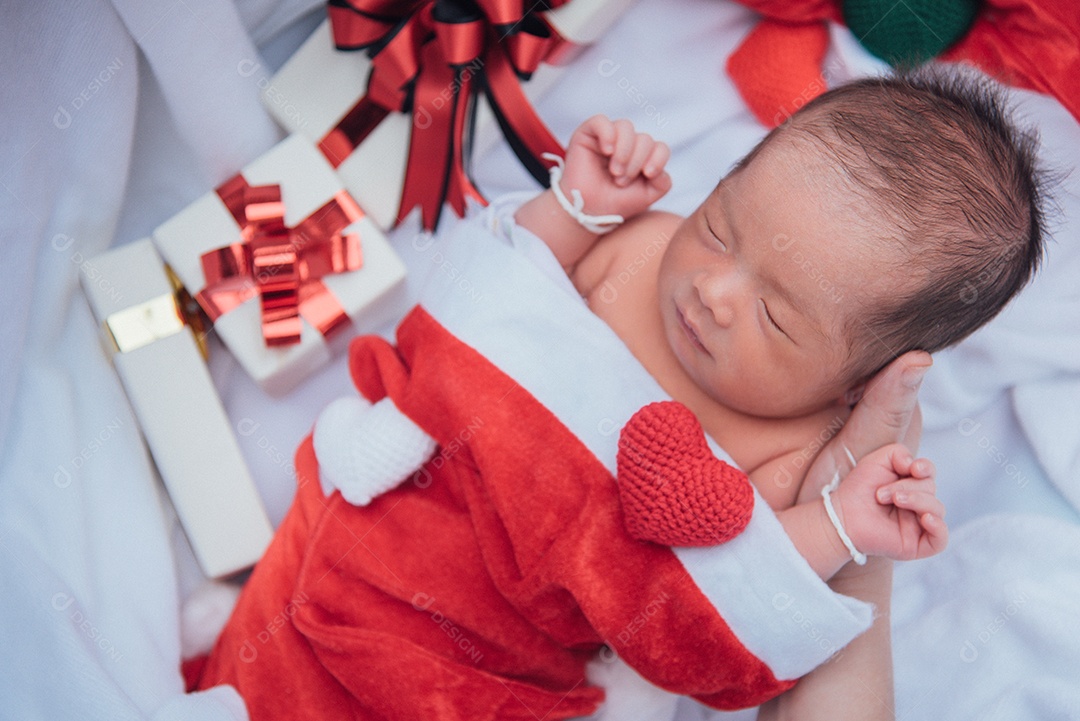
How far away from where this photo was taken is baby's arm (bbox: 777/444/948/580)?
931 mm

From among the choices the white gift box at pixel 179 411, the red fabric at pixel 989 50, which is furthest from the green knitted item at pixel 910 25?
the white gift box at pixel 179 411

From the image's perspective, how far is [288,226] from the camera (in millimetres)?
1283

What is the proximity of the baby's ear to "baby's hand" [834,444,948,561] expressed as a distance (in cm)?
12

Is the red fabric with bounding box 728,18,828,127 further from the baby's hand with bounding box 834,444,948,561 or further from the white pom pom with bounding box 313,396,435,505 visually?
the white pom pom with bounding box 313,396,435,505

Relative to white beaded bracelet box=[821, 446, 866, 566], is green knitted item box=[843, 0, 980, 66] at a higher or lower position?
higher

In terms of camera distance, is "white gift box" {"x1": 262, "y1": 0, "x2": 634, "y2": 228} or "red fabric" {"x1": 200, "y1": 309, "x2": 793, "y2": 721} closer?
"red fabric" {"x1": 200, "y1": 309, "x2": 793, "y2": 721}

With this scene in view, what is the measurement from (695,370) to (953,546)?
53 centimetres

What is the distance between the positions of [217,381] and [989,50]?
127 centimetres

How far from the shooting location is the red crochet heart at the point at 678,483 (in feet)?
2.98

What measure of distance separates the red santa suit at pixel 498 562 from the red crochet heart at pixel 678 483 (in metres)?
0.06

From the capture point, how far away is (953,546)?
125cm

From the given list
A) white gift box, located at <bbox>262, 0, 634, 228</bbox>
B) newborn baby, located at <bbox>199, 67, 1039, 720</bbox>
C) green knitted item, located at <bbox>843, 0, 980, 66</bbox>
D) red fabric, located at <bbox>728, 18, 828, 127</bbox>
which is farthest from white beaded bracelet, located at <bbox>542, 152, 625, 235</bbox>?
green knitted item, located at <bbox>843, 0, 980, 66</bbox>

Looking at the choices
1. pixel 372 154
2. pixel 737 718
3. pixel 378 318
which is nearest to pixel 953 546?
pixel 737 718

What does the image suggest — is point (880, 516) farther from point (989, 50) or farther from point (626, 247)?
point (989, 50)
